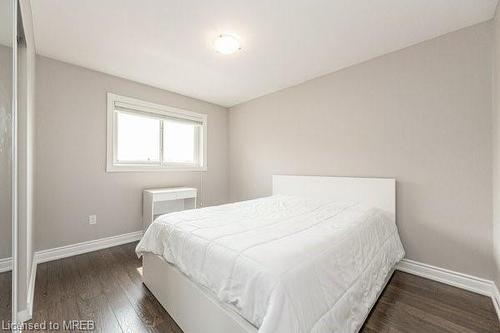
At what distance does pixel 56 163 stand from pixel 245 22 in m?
2.67

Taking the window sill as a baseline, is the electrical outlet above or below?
below

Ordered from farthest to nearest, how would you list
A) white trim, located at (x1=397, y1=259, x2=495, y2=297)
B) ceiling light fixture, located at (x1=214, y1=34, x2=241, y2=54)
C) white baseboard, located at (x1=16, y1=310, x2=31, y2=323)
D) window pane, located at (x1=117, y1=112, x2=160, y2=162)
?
window pane, located at (x1=117, y1=112, x2=160, y2=162) < ceiling light fixture, located at (x1=214, y1=34, x2=241, y2=54) < white trim, located at (x1=397, y1=259, x2=495, y2=297) < white baseboard, located at (x1=16, y1=310, x2=31, y2=323)

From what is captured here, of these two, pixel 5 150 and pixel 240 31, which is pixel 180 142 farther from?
pixel 5 150

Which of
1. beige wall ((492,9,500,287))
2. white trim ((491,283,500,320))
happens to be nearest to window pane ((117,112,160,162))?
beige wall ((492,9,500,287))

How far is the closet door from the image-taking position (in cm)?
96

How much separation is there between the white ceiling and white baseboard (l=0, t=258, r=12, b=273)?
1862 mm

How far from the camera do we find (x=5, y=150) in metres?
1.01

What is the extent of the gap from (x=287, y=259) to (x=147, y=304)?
1347 mm

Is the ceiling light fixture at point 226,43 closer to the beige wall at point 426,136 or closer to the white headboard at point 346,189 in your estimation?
the beige wall at point 426,136

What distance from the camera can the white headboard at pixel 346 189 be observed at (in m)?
2.35

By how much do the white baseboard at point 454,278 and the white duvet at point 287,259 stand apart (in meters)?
0.27

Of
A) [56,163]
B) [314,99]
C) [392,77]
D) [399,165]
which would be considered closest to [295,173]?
[314,99]

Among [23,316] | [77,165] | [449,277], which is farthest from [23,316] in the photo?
[449,277]

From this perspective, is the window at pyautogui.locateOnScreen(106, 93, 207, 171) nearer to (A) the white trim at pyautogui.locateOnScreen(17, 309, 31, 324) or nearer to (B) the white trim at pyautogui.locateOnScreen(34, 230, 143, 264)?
(B) the white trim at pyautogui.locateOnScreen(34, 230, 143, 264)
